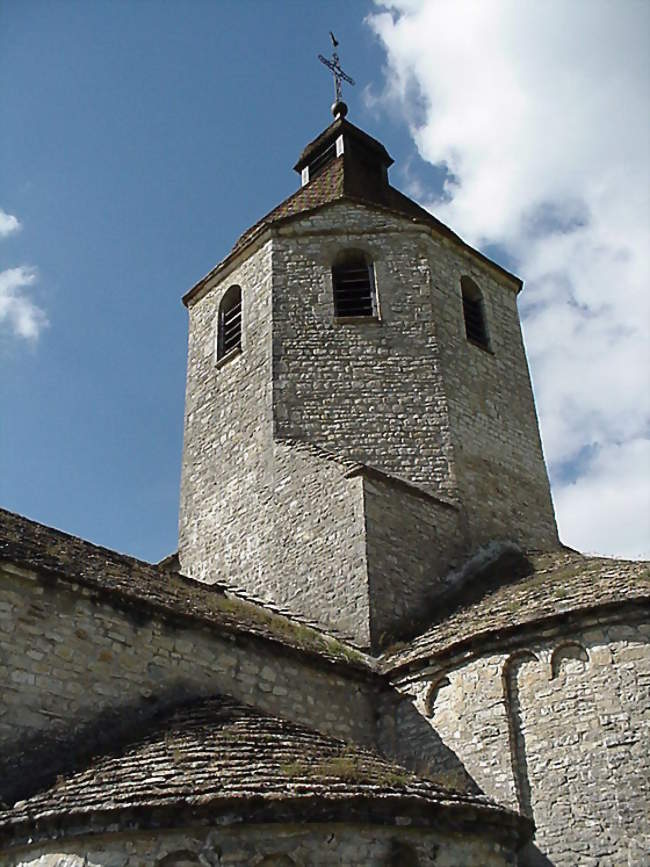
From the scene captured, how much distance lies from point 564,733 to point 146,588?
4.78m

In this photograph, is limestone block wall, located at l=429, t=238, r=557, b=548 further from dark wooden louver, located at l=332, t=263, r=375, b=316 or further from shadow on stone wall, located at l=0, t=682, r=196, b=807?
shadow on stone wall, located at l=0, t=682, r=196, b=807

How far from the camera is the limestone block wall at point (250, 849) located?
6.63m

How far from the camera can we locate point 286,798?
6848mm

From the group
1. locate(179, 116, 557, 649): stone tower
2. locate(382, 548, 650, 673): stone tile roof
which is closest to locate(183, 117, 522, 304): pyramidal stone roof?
locate(179, 116, 557, 649): stone tower

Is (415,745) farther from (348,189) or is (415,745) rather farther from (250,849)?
(348,189)

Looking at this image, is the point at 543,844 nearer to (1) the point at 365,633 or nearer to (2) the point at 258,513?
(1) the point at 365,633

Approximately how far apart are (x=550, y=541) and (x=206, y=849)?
368 inches

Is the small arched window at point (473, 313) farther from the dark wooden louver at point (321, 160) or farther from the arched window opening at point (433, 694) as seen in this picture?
the arched window opening at point (433, 694)

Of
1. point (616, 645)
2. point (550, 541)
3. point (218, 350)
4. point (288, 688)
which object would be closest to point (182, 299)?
point (218, 350)

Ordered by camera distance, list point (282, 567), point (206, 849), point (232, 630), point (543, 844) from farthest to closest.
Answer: point (282, 567)
point (232, 630)
point (543, 844)
point (206, 849)

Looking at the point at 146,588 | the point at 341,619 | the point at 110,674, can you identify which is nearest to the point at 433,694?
the point at 341,619

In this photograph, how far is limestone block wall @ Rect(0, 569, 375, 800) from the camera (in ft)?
27.7

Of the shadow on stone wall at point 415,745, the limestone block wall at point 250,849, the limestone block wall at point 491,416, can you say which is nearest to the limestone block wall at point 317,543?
the shadow on stone wall at point 415,745

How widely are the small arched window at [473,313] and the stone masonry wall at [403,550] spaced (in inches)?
160
